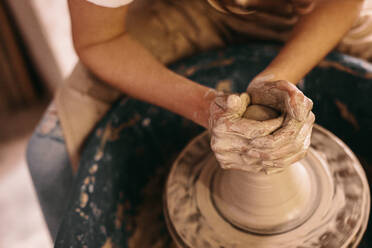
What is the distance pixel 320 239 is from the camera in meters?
1.02

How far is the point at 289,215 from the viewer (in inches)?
41.9

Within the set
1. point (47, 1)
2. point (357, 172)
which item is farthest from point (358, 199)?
point (47, 1)

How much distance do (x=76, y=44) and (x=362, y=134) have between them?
1.12m

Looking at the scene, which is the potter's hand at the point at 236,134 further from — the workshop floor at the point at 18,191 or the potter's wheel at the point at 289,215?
the workshop floor at the point at 18,191

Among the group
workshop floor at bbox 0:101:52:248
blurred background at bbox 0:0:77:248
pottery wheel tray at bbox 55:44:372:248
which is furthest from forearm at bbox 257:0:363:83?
workshop floor at bbox 0:101:52:248

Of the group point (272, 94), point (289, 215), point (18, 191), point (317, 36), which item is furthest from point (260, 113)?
point (18, 191)

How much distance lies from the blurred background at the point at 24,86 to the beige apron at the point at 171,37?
1.08 meters

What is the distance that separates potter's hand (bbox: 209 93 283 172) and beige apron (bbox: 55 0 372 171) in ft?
2.11

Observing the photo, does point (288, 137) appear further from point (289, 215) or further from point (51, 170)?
point (51, 170)

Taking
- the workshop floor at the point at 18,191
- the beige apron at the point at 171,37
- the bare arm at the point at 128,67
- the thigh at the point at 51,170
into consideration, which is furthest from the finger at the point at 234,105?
the workshop floor at the point at 18,191

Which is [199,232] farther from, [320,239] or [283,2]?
[283,2]

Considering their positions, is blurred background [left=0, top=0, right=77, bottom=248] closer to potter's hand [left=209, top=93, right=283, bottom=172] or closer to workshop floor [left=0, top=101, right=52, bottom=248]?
workshop floor [left=0, top=101, right=52, bottom=248]

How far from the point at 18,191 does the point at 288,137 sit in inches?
89.5

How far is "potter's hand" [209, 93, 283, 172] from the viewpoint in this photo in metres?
0.83
